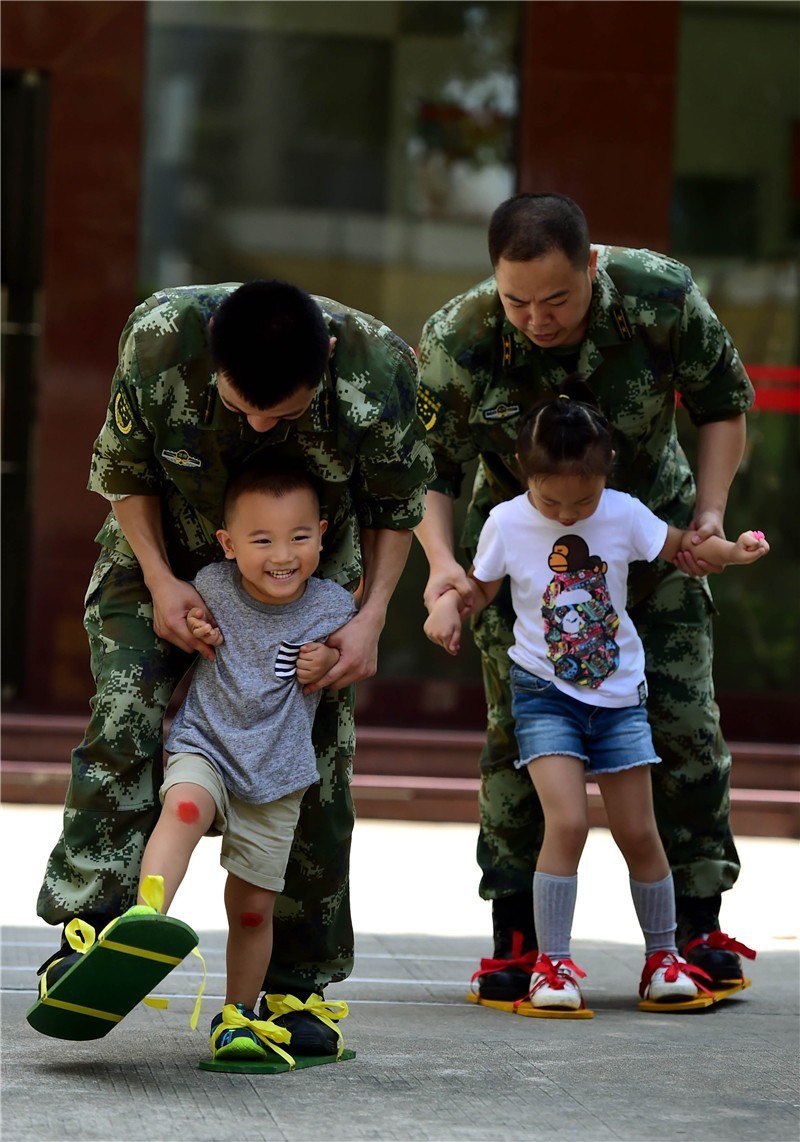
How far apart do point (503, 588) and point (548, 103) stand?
18.5 feet

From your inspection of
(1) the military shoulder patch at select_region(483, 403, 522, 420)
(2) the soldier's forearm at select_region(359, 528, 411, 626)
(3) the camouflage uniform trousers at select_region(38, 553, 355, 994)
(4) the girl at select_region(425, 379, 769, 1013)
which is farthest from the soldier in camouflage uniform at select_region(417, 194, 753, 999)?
(3) the camouflage uniform trousers at select_region(38, 553, 355, 994)

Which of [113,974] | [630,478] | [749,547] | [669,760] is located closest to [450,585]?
[630,478]

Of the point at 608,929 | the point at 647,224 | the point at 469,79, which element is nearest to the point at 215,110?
→ the point at 469,79

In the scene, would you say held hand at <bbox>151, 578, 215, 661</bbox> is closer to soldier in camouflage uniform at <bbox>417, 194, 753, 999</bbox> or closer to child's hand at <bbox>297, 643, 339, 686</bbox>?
child's hand at <bbox>297, 643, 339, 686</bbox>

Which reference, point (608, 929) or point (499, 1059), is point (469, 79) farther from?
point (499, 1059)

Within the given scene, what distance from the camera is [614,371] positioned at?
15.3 feet

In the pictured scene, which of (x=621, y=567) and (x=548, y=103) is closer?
(x=621, y=567)

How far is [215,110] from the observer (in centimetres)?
1009

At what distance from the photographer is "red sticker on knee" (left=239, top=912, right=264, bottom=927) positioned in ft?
12.1

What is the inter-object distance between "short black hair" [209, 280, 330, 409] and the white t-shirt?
121cm

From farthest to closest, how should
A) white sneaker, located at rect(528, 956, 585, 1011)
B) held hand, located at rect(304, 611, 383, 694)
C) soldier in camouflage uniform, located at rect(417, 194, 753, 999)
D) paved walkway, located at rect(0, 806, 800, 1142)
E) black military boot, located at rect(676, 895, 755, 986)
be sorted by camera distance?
black military boot, located at rect(676, 895, 755, 986), soldier in camouflage uniform, located at rect(417, 194, 753, 999), white sneaker, located at rect(528, 956, 585, 1011), held hand, located at rect(304, 611, 383, 694), paved walkway, located at rect(0, 806, 800, 1142)

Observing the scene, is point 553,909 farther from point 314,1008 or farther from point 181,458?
point 181,458

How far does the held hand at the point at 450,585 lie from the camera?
4504 mm

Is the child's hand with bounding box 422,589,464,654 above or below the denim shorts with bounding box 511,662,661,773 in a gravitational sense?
above
